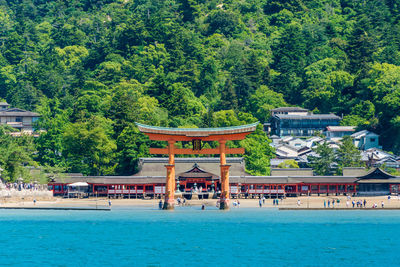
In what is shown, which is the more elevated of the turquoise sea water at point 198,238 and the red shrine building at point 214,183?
the red shrine building at point 214,183

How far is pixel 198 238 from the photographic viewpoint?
6022cm

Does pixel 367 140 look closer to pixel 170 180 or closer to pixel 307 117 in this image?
pixel 307 117

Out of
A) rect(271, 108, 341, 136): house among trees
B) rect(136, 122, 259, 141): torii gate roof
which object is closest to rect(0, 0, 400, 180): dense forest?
rect(271, 108, 341, 136): house among trees

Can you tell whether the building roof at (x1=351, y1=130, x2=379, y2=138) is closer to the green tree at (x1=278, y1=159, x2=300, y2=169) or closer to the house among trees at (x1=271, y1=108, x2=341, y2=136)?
the house among trees at (x1=271, y1=108, x2=341, y2=136)

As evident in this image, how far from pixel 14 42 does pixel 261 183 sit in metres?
88.2

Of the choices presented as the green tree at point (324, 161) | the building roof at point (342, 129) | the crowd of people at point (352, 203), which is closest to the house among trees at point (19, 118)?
the building roof at point (342, 129)

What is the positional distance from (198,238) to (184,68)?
78.8 metres

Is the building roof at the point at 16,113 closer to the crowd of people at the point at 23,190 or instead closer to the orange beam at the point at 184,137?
the crowd of people at the point at 23,190

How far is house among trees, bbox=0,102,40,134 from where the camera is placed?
124 m

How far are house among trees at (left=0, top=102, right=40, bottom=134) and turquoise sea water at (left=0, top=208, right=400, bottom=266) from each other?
166 ft

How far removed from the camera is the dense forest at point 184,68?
316ft

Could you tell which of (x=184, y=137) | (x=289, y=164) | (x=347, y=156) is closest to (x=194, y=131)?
(x=184, y=137)

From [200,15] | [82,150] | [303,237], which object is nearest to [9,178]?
[82,150]

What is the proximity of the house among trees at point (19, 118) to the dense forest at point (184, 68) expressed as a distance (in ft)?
13.6
